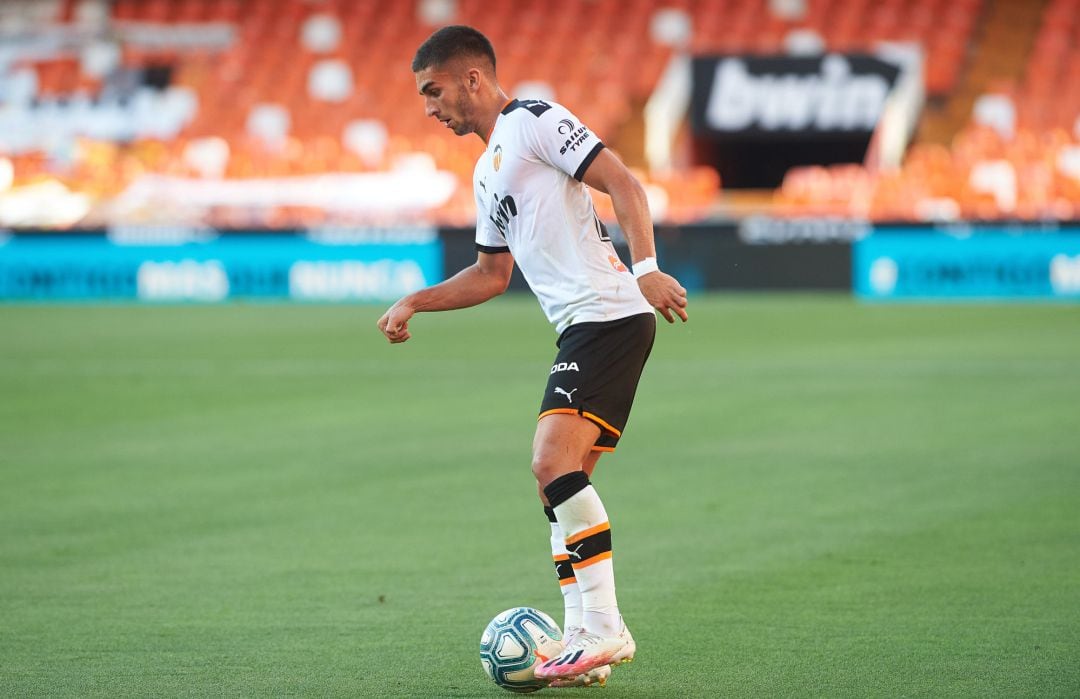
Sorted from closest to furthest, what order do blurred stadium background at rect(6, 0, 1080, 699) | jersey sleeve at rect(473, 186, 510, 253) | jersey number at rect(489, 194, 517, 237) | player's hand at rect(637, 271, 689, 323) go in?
player's hand at rect(637, 271, 689, 323), jersey number at rect(489, 194, 517, 237), jersey sleeve at rect(473, 186, 510, 253), blurred stadium background at rect(6, 0, 1080, 699)

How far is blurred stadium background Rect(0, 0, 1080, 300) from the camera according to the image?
23.7 m

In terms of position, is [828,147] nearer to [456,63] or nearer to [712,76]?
[712,76]

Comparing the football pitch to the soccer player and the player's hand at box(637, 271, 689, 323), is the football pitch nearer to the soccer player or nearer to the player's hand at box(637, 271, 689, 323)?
the soccer player

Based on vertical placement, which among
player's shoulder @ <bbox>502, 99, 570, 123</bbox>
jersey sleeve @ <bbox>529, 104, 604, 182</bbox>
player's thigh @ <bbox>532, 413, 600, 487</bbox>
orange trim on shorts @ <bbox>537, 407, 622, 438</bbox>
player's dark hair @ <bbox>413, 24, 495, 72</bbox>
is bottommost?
player's thigh @ <bbox>532, 413, 600, 487</bbox>

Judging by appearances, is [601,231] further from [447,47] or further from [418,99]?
[418,99]

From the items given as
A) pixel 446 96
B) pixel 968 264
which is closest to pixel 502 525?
pixel 446 96

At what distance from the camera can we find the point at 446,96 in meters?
4.92

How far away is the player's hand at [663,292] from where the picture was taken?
178 inches

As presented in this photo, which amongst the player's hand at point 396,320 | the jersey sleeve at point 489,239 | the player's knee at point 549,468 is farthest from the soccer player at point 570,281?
the player's hand at point 396,320

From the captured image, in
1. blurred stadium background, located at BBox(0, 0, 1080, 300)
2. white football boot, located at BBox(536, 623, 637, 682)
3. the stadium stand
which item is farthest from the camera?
the stadium stand

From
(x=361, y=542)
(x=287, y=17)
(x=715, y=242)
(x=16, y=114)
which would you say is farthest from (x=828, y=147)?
(x=361, y=542)

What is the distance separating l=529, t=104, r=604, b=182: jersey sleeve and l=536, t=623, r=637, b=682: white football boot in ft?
4.34

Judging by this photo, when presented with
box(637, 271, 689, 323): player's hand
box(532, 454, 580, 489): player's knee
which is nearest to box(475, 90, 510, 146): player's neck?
box(637, 271, 689, 323): player's hand

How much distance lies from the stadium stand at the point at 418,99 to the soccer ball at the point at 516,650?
1940 centimetres
